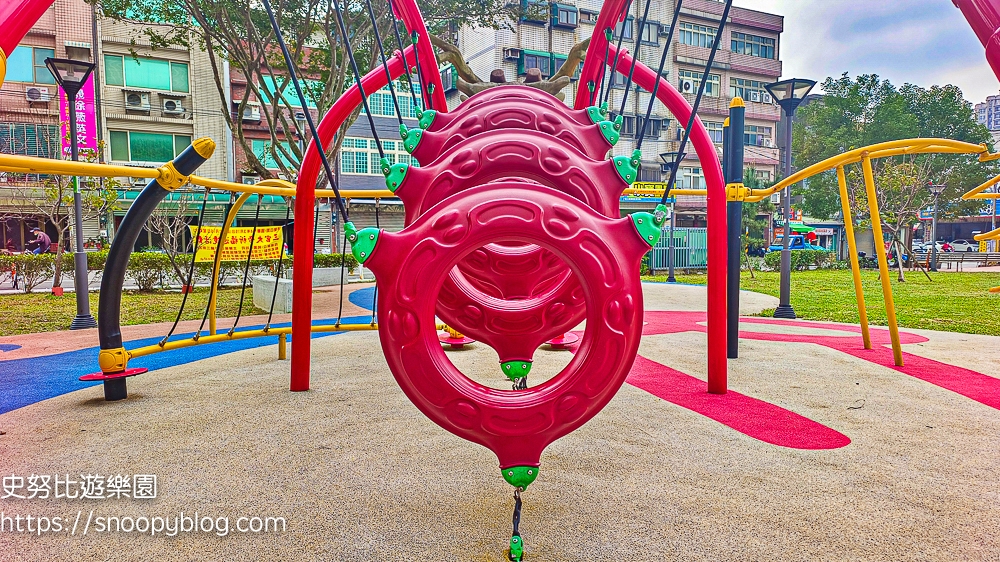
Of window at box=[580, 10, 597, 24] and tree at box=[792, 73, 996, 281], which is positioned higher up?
window at box=[580, 10, 597, 24]

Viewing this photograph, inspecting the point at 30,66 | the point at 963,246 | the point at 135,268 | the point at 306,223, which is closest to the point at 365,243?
the point at 306,223

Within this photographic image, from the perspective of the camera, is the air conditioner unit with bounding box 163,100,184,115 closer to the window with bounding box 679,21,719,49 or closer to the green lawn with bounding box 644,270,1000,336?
the green lawn with bounding box 644,270,1000,336

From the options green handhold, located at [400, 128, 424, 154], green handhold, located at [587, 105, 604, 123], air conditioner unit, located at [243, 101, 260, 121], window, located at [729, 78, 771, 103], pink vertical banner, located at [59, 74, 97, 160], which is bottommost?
green handhold, located at [400, 128, 424, 154]

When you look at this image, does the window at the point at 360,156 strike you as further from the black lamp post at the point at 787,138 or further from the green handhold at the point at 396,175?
the green handhold at the point at 396,175

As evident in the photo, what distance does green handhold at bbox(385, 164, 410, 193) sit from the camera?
223 centimetres

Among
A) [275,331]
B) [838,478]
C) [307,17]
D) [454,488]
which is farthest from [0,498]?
[307,17]

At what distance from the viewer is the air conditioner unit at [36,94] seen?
77.3 ft

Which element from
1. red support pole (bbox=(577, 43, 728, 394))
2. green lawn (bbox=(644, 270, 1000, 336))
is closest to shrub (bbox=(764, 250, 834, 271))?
green lawn (bbox=(644, 270, 1000, 336))

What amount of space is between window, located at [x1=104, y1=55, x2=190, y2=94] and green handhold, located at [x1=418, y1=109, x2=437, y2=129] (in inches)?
1080

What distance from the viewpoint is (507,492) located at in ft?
7.98

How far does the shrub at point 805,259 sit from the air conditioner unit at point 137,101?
2727 cm

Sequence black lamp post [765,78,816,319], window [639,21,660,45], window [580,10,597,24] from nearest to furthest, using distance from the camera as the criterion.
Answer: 1. black lamp post [765,78,816,319]
2. window [580,10,597,24]
3. window [639,21,660,45]

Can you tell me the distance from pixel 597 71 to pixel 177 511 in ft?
11.1

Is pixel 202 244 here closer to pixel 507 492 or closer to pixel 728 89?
pixel 507 492
